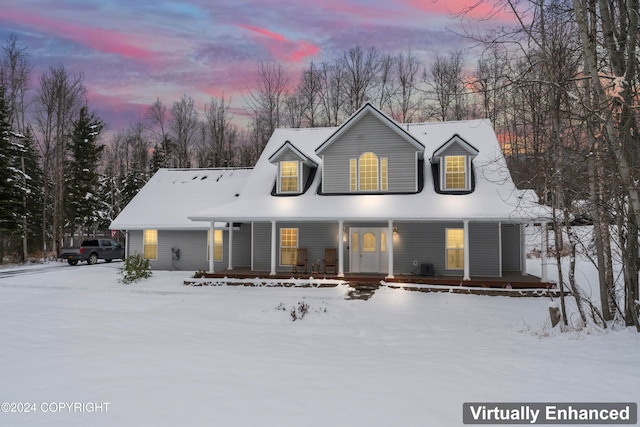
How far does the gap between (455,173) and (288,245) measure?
8096mm

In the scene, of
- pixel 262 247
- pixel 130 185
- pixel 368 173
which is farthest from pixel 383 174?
pixel 130 185

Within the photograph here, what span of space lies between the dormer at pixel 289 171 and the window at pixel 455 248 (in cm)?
689

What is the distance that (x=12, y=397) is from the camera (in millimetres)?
5254

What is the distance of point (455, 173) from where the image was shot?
16.8 meters

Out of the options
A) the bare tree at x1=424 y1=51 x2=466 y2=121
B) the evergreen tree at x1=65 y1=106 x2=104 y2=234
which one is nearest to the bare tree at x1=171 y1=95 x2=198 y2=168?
the evergreen tree at x1=65 y1=106 x2=104 y2=234

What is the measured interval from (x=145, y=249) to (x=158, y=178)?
16.7 ft

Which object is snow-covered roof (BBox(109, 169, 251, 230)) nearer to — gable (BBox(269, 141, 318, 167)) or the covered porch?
the covered porch

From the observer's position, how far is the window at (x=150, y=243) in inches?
823

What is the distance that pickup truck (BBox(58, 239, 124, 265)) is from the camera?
2511 centimetres

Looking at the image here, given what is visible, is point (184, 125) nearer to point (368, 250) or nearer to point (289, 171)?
point (289, 171)

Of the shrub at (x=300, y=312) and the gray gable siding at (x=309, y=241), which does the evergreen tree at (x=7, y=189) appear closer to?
the gray gable siding at (x=309, y=241)

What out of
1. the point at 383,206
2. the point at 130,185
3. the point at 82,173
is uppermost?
the point at 130,185

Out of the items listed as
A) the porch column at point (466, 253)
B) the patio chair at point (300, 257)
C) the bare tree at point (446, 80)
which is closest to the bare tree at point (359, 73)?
the bare tree at point (446, 80)

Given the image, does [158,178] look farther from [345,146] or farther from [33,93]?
[33,93]
